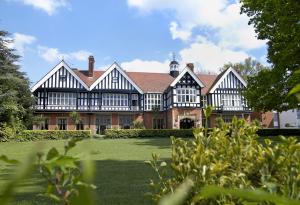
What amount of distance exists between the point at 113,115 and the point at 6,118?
45.1 feet

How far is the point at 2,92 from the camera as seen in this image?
32312mm

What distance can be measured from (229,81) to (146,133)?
1405cm

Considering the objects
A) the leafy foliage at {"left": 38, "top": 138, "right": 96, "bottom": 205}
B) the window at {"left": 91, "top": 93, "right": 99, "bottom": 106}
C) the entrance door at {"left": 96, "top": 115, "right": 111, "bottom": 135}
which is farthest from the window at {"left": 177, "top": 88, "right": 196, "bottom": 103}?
the leafy foliage at {"left": 38, "top": 138, "right": 96, "bottom": 205}

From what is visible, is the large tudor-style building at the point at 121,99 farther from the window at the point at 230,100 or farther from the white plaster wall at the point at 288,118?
the white plaster wall at the point at 288,118

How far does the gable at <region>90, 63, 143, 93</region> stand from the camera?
41781mm

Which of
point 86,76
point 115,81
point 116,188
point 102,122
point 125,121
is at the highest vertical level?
point 86,76

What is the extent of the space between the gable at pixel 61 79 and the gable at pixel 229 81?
16.2m

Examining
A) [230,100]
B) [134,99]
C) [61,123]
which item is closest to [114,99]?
[134,99]

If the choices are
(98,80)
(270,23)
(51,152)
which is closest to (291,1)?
(270,23)

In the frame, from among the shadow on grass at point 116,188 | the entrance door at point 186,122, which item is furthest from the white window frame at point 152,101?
the shadow on grass at point 116,188

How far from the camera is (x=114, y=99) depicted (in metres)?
43.0

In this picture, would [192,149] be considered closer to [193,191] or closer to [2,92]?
[193,191]

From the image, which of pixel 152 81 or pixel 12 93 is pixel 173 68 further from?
pixel 12 93

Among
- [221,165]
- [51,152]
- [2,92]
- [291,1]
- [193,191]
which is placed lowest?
[193,191]
